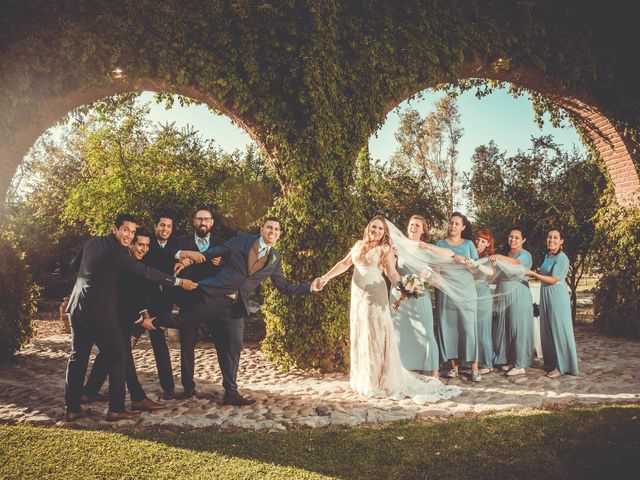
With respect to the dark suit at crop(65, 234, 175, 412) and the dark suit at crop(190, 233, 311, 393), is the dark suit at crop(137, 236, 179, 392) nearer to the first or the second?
the dark suit at crop(190, 233, 311, 393)

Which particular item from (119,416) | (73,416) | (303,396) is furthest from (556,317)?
(73,416)

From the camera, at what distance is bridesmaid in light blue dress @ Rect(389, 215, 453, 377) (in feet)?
Result: 19.8

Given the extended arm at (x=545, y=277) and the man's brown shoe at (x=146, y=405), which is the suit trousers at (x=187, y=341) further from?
the extended arm at (x=545, y=277)

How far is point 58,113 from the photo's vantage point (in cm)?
694

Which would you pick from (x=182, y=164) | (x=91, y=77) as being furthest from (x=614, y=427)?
(x=182, y=164)

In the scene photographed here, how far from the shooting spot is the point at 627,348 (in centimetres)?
802

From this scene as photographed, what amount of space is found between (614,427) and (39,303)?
1887 cm

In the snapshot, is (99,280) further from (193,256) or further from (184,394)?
(184,394)

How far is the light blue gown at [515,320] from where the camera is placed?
21.0 ft

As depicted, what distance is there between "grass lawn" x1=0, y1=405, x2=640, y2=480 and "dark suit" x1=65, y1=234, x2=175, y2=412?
478 mm

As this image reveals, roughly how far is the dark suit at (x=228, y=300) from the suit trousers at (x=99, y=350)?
35.7 inches

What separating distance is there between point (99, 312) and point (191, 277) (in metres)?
1.30

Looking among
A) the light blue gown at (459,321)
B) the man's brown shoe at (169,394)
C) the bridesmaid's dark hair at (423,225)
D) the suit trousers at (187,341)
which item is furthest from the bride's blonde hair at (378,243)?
the man's brown shoe at (169,394)

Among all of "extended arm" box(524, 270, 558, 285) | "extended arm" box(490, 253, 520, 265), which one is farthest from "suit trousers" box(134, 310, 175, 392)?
"extended arm" box(524, 270, 558, 285)
